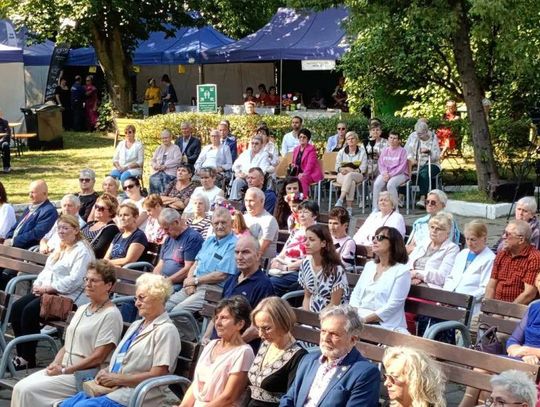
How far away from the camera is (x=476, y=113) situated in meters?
17.1

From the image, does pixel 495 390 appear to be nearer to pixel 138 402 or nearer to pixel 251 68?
pixel 138 402

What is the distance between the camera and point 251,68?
36.7m

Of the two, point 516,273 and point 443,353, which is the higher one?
point 516,273

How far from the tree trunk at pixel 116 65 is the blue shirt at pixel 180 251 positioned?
844 inches

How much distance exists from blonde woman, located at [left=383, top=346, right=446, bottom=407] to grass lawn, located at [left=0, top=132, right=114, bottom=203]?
1451 centimetres

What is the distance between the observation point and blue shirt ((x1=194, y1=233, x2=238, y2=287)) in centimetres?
938

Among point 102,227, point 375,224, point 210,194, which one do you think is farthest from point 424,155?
point 102,227

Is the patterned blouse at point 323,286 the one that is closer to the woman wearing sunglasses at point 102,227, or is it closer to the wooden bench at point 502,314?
the wooden bench at point 502,314

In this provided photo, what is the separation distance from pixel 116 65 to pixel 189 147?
1440 centimetres

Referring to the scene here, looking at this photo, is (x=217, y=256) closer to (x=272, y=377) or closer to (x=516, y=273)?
(x=516, y=273)

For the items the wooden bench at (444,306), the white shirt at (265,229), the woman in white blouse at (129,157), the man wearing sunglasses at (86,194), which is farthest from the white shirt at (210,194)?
the woman in white blouse at (129,157)

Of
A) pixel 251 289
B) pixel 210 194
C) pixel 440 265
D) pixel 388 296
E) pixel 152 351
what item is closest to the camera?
pixel 152 351

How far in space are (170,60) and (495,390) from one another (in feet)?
92.7

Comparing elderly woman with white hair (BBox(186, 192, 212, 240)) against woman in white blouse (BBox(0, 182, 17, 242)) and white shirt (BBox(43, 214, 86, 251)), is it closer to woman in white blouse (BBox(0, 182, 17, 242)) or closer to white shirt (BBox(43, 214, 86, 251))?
white shirt (BBox(43, 214, 86, 251))
